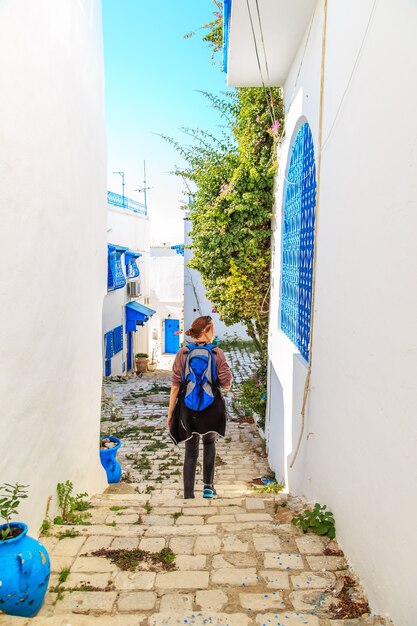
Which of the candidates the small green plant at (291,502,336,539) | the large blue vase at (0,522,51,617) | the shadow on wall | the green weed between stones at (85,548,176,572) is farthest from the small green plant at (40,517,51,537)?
the shadow on wall

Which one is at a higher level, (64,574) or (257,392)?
(64,574)

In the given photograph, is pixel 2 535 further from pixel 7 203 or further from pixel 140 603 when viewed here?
pixel 7 203

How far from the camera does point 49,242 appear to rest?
13.1 feet

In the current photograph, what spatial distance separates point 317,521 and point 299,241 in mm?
3145

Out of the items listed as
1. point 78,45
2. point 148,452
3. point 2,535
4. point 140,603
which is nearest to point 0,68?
point 78,45

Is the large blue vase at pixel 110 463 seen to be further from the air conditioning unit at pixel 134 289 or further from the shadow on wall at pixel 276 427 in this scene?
the air conditioning unit at pixel 134 289

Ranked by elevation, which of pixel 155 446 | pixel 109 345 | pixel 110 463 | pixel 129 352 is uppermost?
pixel 110 463

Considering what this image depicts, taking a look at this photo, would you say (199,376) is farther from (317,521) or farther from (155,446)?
(155,446)

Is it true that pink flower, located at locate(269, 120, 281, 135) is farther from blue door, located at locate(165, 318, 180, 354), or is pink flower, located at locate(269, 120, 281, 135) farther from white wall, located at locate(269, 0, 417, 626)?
blue door, located at locate(165, 318, 180, 354)

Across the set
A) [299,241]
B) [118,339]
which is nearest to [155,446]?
[299,241]

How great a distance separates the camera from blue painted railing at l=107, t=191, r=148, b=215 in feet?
61.1

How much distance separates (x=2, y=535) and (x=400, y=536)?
78.8 inches

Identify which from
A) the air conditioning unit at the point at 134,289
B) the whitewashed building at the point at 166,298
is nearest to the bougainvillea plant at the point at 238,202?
the air conditioning unit at the point at 134,289

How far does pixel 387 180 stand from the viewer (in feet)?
8.54
